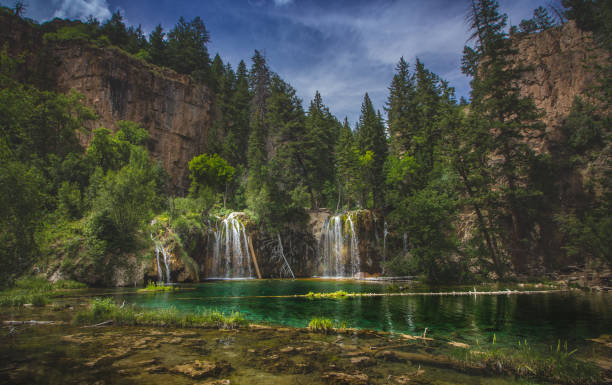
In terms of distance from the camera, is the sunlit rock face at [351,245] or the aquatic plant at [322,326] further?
the sunlit rock face at [351,245]

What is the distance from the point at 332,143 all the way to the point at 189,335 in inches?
1792

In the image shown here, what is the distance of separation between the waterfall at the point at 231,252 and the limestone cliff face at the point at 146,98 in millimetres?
18999

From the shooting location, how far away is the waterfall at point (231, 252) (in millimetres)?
28625

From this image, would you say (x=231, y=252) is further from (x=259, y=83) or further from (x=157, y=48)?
(x=157, y=48)

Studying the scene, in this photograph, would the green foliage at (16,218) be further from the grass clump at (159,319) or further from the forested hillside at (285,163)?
the grass clump at (159,319)

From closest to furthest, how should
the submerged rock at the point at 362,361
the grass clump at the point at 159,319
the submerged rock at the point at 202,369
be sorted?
1. the submerged rock at the point at 202,369
2. the submerged rock at the point at 362,361
3. the grass clump at the point at 159,319

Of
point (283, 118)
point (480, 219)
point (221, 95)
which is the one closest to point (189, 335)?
point (480, 219)

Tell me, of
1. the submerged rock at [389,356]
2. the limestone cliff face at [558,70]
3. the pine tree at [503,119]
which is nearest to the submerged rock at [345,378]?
the submerged rock at [389,356]

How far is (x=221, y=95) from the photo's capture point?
5119 centimetres

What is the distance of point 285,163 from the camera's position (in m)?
38.2

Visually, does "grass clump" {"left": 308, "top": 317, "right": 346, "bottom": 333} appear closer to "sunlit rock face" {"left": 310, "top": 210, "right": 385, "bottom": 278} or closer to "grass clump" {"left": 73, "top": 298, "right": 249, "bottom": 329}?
"grass clump" {"left": 73, "top": 298, "right": 249, "bottom": 329}

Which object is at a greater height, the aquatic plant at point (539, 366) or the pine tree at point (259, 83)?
the pine tree at point (259, 83)

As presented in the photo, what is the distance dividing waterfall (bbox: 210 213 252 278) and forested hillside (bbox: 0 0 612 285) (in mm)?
1002

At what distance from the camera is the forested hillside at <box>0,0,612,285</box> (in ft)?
66.4
